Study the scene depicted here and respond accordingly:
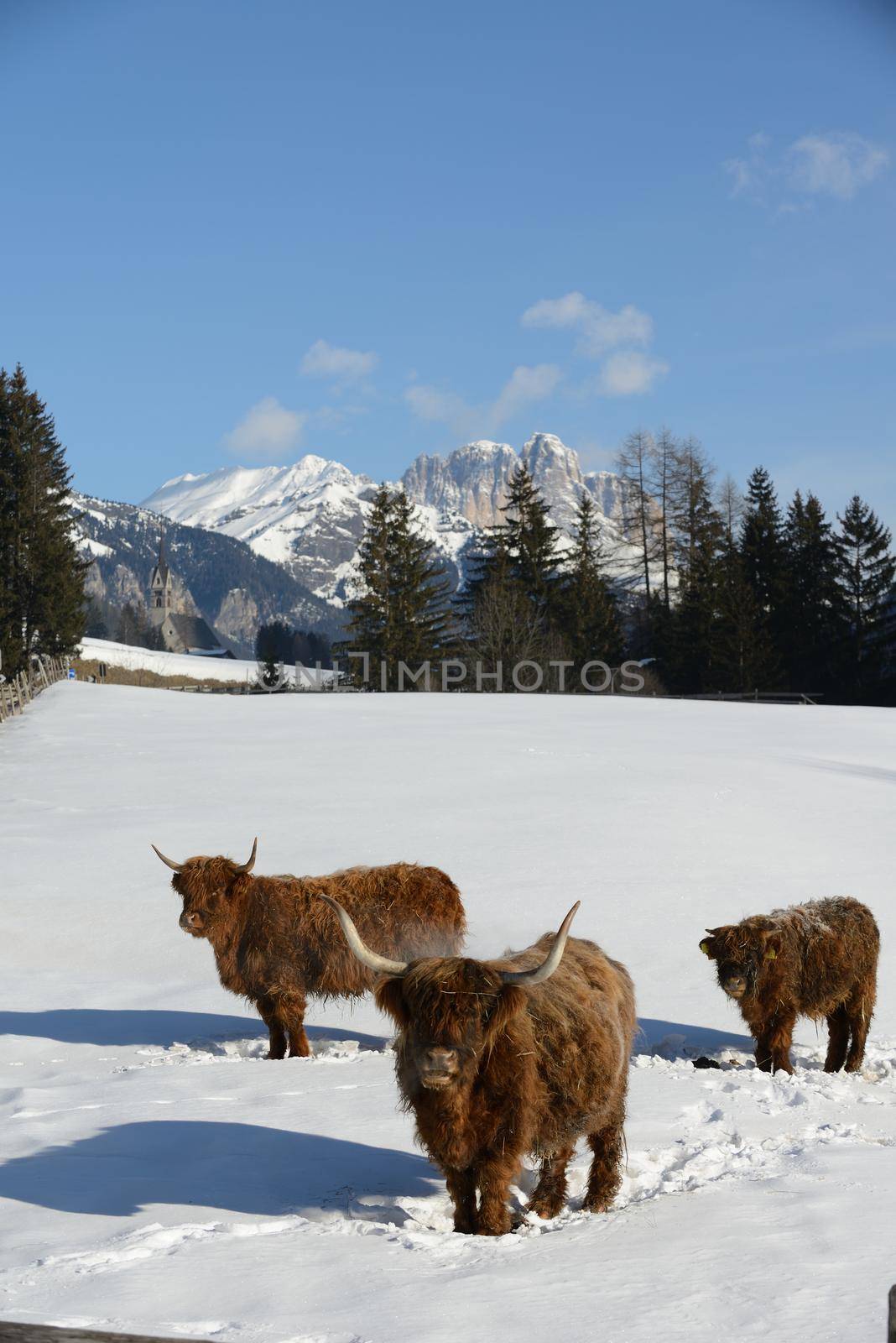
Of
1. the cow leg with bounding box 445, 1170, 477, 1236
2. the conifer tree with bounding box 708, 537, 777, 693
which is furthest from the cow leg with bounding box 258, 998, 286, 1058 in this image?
the conifer tree with bounding box 708, 537, 777, 693

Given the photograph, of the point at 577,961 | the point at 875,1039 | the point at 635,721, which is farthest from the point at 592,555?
the point at 577,961

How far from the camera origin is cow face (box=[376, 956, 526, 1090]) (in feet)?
16.2

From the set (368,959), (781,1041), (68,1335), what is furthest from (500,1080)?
(781,1041)

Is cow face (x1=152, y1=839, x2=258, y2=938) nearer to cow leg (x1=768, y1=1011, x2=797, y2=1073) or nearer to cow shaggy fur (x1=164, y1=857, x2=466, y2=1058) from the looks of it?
cow shaggy fur (x1=164, y1=857, x2=466, y2=1058)

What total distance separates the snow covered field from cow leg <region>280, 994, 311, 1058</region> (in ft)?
0.66

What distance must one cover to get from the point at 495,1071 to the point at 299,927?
14.2ft

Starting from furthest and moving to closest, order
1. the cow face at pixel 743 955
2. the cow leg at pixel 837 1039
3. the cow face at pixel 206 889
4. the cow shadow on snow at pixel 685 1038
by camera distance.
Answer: the cow shadow on snow at pixel 685 1038
the cow face at pixel 206 889
the cow leg at pixel 837 1039
the cow face at pixel 743 955

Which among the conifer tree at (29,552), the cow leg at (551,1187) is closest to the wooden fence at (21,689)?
the conifer tree at (29,552)

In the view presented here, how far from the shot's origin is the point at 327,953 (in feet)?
30.0

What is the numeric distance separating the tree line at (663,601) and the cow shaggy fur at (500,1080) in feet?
158

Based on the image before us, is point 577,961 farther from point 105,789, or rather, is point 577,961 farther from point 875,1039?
point 105,789

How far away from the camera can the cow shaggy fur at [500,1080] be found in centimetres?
502

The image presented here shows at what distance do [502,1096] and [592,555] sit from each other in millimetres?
59132

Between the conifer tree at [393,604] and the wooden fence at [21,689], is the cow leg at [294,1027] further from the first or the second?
the conifer tree at [393,604]
